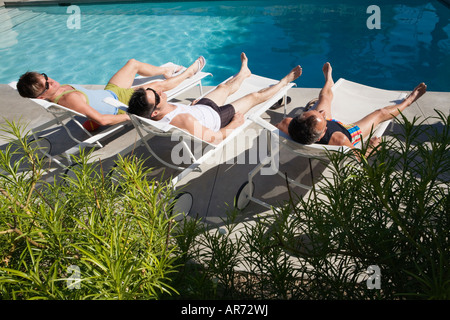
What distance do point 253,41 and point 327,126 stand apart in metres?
6.02

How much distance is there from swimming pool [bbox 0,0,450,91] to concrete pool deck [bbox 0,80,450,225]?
7.06ft

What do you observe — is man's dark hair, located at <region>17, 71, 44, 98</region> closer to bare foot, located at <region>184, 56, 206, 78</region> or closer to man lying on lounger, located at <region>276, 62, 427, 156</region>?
bare foot, located at <region>184, 56, 206, 78</region>

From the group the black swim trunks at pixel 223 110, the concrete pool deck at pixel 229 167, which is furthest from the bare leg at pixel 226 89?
the concrete pool deck at pixel 229 167

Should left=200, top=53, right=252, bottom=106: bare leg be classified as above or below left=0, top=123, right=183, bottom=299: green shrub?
below

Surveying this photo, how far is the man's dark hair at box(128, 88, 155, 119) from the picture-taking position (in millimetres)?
3623

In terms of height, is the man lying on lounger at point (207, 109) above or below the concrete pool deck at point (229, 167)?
above

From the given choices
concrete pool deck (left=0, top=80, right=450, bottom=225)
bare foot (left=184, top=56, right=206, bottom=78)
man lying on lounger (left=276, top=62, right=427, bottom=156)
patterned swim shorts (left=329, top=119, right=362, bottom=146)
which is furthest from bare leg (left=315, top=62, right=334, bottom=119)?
bare foot (left=184, top=56, right=206, bottom=78)

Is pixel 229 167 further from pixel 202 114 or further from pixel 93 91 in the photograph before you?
pixel 93 91

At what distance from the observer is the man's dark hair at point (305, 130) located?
10.2 feet

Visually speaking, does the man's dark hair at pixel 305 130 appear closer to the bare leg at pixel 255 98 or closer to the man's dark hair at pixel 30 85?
the bare leg at pixel 255 98

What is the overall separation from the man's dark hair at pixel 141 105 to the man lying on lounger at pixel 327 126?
1465 millimetres

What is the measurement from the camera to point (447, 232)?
1.36 m

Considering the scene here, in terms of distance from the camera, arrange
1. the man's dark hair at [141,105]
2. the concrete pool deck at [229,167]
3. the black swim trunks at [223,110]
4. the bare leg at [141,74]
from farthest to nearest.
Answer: the bare leg at [141,74], the black swim trunks at [223,110], the concrete pool deck at [229,167], the man's dark hair at [141,105]

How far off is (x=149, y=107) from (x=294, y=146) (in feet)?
5.44
